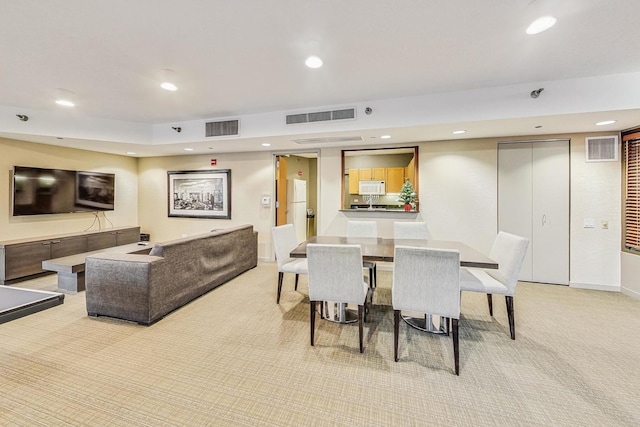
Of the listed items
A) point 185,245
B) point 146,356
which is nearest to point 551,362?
point 146,356

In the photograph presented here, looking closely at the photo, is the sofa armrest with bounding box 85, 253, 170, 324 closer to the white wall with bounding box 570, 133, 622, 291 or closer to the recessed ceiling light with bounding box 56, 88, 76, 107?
the recessed ceiling light with bounding box 56, 88, 76, 107

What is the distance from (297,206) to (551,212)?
4.77 m

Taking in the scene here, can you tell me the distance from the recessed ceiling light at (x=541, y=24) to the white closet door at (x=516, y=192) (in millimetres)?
2568

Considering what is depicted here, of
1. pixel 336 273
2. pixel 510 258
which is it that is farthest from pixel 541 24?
pixel 336 273

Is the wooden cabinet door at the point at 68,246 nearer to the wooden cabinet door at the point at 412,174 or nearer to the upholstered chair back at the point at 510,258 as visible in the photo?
the wooden cabinet door at the point at 412,174

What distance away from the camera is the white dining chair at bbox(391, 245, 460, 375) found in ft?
6.85

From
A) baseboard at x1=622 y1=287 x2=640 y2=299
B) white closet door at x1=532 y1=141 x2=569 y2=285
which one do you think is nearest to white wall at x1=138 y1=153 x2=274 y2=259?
white closet door at x1=532 y1=141 x2=569 y2=285

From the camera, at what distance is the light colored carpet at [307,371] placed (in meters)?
1.70

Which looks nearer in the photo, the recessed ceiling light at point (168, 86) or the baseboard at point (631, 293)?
the recessed ceiling light at point (168, 86)

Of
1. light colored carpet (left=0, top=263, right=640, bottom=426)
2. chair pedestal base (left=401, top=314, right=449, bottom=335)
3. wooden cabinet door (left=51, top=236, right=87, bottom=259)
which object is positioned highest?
wooden cabinet door (left=51, top=236, right=87, bottom=259)

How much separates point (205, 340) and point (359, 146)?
3.81 meters

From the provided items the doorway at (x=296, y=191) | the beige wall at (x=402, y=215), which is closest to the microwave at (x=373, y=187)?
the doorway at (x=296, y=191)

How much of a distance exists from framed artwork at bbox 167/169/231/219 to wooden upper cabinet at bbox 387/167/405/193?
12.5ft

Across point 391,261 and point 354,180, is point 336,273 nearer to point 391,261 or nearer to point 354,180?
point 391,261
